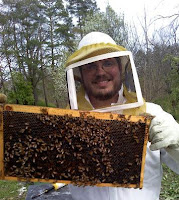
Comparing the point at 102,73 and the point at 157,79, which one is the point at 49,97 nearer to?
the point at 157,79

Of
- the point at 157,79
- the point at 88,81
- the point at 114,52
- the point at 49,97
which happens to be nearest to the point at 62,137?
the point at 88,81

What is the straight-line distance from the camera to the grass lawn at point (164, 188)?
5.95 m

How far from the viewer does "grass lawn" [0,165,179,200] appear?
19.5ft

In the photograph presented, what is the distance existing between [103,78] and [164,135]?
2.47 feet

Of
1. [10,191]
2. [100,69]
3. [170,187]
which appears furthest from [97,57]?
[10,191]

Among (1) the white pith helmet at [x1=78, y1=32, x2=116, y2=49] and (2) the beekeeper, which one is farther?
→ (1) the white pith helmet at [x1=78, y1=32, x2=116, y2=49]

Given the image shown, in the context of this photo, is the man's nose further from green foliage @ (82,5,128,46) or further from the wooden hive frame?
green foliage @ (82,5,128,46)

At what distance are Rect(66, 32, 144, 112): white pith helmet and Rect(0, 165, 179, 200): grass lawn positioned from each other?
4.63 metres

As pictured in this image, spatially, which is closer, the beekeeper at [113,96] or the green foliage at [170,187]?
the beekeeper at [113,96]

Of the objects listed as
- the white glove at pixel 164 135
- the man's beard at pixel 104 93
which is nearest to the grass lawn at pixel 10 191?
the man's beard at pixel 104 93

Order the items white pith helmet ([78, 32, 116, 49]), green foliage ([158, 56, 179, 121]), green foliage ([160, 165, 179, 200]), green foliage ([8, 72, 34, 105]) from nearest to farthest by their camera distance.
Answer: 1. white pith helmet ([78, 32, 116, 49])
2. green foliage ([160, 165, 179, 200])
3. green foliage ([158, 56, 179, 121])
4. green foliage ([8, 72, 34, 105])

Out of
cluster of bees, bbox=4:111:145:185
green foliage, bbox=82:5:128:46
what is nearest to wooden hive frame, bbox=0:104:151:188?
cluster of bees, bbox=4:111:145:185

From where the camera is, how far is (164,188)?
636 cm

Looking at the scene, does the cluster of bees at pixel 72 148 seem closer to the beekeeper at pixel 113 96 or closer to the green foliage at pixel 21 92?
the beekeeper at pixel 113 96
